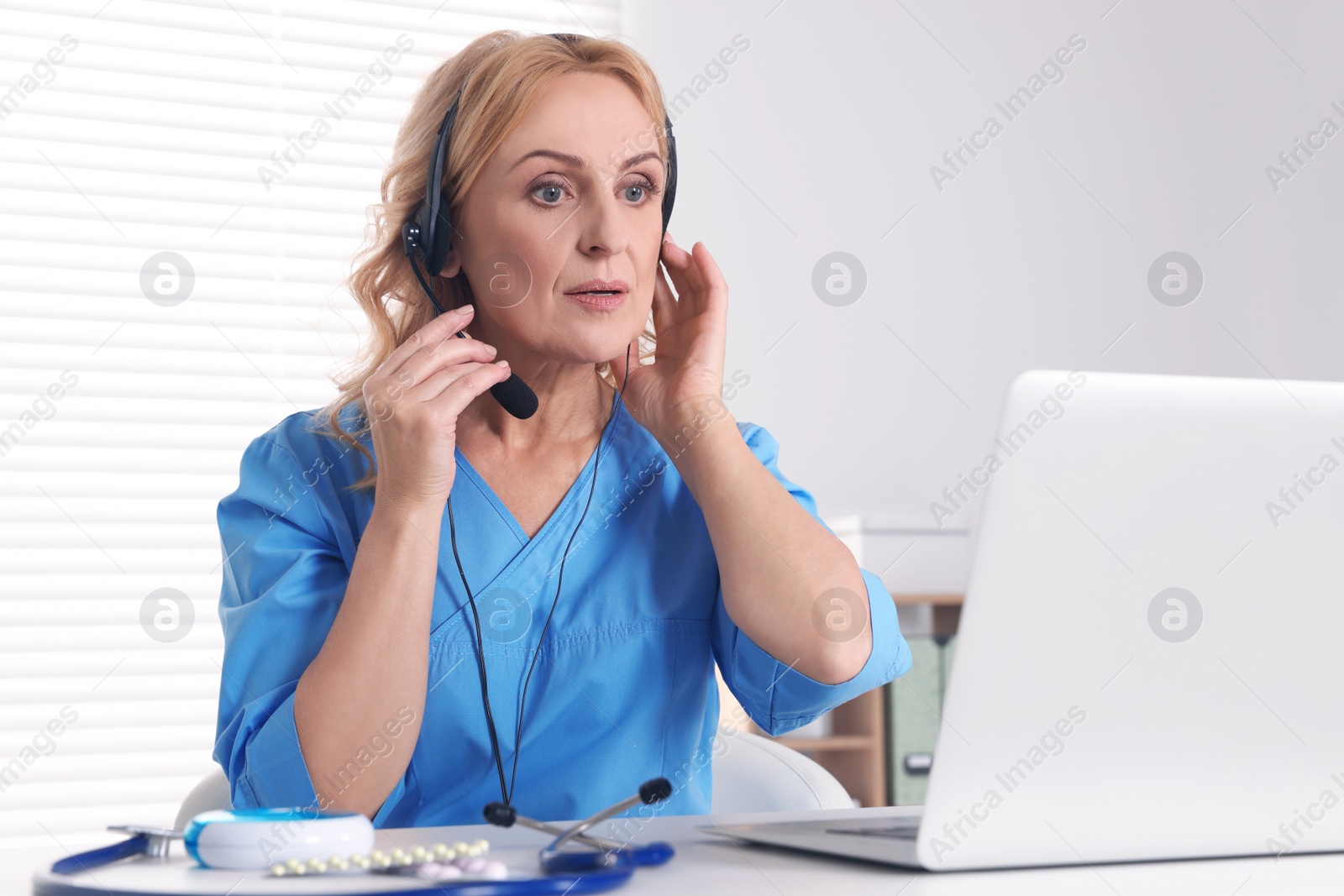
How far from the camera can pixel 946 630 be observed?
2.88 meters

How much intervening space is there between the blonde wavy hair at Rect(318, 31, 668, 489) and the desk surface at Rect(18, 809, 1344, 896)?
62 centimetres

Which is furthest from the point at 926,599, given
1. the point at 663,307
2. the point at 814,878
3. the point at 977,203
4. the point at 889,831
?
the point at 814,878

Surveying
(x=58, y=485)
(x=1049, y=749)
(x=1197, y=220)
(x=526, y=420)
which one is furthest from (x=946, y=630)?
(x=1049, y=749)

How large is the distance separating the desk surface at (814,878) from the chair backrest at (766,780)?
1.38 feet

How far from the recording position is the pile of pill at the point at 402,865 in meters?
0.53

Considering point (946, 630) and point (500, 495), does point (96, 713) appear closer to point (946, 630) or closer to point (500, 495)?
point (500, 495)

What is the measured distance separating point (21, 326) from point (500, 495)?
1.74m

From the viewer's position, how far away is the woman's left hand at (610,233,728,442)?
121 cm

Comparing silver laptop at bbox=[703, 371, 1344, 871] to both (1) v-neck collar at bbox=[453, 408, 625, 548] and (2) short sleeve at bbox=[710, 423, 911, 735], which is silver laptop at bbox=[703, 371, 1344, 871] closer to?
(2) short sleeve at bbox=[710, 423, 911, 735]

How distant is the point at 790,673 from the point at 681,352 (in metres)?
0.39

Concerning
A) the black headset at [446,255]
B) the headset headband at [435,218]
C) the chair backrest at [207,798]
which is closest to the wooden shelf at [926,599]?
the black headset at [446,255]

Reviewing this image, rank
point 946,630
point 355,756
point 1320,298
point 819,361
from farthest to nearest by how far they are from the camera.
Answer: point 1320,298
point 819,361
point 946,630
point 355,756

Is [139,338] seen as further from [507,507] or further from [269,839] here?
[269,839]

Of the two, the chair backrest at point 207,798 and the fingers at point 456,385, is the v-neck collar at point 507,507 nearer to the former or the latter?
the fingers at point 456,385
